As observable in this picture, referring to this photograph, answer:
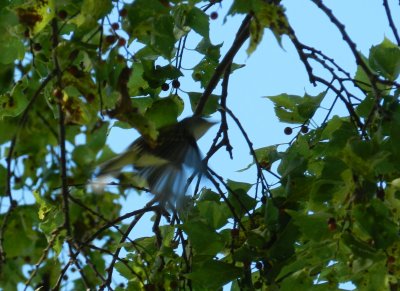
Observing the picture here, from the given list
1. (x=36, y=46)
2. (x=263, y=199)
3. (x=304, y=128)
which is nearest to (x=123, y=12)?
(x=36, y=46)

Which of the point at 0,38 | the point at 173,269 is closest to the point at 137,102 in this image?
the point at 173,269

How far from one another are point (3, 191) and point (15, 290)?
309mm

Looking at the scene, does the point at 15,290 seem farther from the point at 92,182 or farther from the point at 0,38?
the point at 0,38

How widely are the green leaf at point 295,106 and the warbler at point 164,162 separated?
58 cm

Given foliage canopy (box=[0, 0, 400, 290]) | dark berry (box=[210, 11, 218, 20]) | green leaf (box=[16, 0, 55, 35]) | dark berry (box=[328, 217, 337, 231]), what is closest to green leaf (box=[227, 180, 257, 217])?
foliage canopy (box=[0, 0, 400, 290])

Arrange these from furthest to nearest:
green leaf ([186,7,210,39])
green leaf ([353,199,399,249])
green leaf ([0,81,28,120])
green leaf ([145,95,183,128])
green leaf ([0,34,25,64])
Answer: green leaf ([186,7,210,39]) → green leaf ([145,95,183,128]) → green leaf ([0,81,28,120]) → green leaf ([0,34,25,64]) → green leaf ([353,199,399,249])

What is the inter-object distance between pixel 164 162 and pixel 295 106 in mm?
827

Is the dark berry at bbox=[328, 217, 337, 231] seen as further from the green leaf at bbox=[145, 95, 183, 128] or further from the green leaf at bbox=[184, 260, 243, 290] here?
the green leaf at bbox=[145, 95, 183, 128]

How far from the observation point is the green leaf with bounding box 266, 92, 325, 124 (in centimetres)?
325

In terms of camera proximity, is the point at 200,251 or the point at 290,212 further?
the point at 200,251

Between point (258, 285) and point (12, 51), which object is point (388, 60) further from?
point (12, 51)

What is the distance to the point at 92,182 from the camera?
251 centimetres

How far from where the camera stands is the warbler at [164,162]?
2.63 metres

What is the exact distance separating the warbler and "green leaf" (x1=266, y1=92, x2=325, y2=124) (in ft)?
1.92
